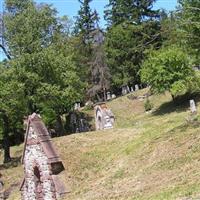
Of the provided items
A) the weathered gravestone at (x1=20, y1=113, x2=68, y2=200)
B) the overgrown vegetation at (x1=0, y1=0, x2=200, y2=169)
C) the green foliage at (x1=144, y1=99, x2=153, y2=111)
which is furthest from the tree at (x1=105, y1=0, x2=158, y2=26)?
the weathered gravestone at (x1=20, y1=113, x2=68, y2=200)

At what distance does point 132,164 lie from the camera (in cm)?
2369

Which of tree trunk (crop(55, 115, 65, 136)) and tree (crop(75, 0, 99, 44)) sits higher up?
tree (crop(75, 0, 99, 44))

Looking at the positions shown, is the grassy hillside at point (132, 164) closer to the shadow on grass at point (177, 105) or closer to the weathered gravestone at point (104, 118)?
the weathered gravestone at point (104, 118)

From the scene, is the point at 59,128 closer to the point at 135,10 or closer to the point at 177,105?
the point at 177,105

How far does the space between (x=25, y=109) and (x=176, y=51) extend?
18229 millimetres

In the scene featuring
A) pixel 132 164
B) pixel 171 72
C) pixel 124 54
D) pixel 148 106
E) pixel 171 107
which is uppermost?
pixel 124 54

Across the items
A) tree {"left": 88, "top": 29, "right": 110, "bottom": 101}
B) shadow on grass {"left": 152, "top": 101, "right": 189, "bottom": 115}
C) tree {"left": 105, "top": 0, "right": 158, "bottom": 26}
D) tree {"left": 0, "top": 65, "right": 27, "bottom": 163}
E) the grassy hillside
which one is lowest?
the grassy hillside

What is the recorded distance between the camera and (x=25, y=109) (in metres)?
33.9

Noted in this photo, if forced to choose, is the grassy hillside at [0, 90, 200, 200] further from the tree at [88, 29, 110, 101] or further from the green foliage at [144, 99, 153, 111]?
the tree at [88, 29, 110, 101]

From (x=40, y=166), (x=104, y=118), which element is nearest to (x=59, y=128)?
(x=104, y=118)

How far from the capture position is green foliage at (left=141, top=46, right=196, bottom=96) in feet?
146

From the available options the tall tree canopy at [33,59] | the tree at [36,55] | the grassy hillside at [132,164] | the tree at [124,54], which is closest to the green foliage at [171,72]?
the tall tree canopy at [33,59]

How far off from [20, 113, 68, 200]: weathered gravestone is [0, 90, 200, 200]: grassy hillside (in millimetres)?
1322

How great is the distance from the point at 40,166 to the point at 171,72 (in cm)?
2717
